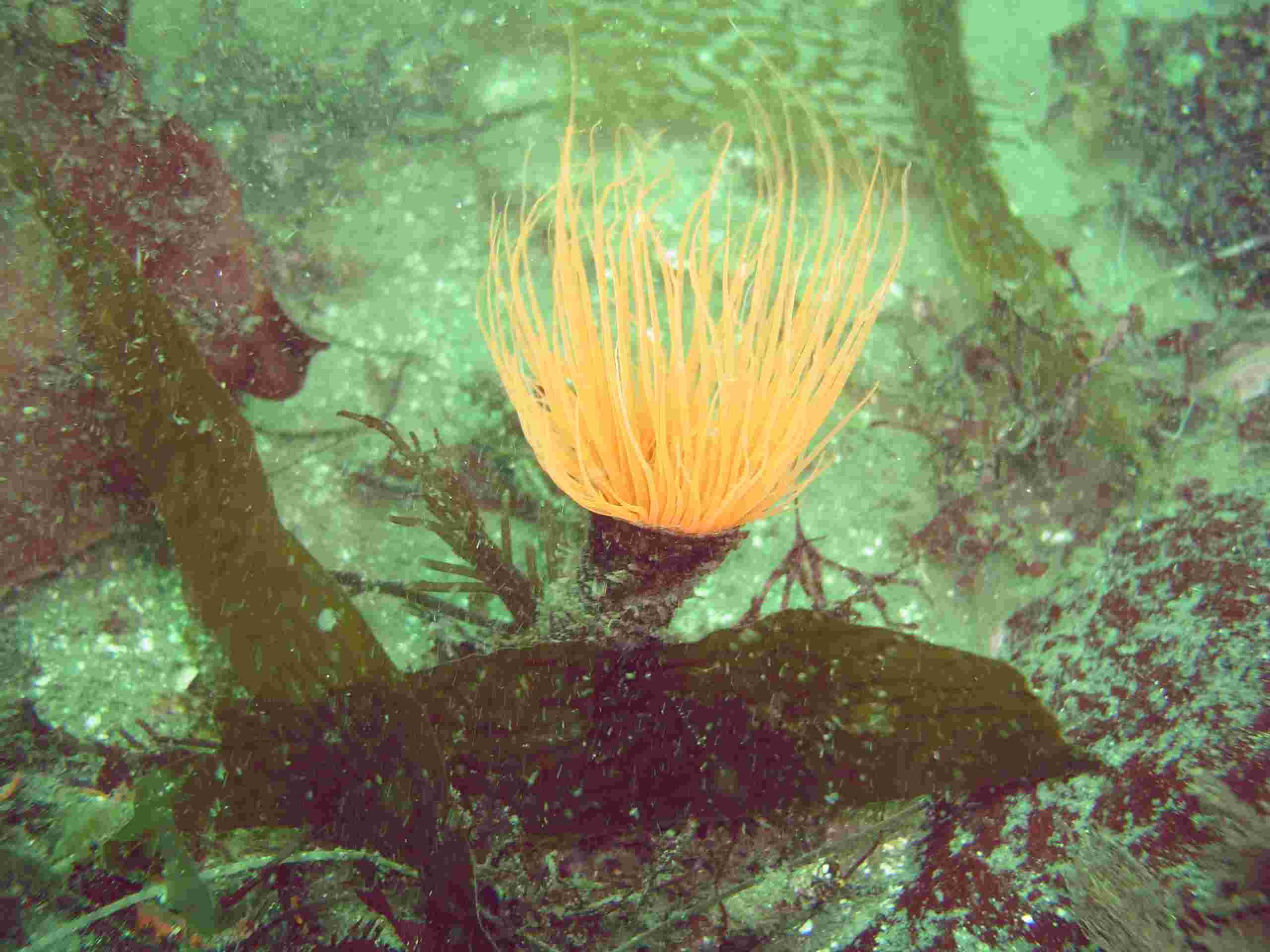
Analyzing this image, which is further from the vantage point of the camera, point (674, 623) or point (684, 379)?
point (674, 623)

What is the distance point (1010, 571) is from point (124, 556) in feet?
12.5

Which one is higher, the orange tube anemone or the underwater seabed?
the orange tube anemone

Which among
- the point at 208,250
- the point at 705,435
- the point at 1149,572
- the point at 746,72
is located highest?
the point at 746,72

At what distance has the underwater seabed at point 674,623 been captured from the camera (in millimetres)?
1787

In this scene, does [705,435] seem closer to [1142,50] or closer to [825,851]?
[825,851]

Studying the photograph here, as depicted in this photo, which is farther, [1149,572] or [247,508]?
[1149,572]

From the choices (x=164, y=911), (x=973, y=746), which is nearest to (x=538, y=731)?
(x=164, y=911)

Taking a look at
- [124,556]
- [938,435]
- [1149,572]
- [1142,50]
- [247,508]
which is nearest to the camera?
[247,508]

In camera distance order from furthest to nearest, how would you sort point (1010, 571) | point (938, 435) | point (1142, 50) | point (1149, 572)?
point (1142, 50) < point (938, 435) < point (1010, 571) < point (1149, 572)

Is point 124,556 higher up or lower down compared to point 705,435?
lower down

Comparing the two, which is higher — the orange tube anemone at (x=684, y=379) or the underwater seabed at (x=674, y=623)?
the orange tube anemone at (x=684, y=379)

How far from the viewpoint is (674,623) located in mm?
2965

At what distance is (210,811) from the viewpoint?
73.2 inches

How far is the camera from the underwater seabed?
70.4 inches
